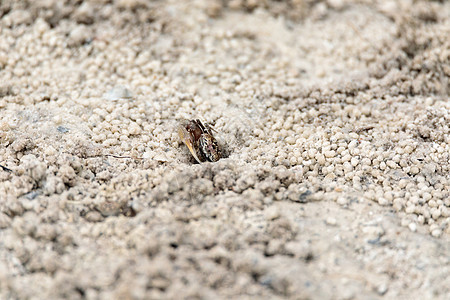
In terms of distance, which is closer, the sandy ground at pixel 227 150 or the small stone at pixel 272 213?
the sandy ground at pixel 227 150

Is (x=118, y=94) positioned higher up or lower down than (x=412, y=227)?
higher up

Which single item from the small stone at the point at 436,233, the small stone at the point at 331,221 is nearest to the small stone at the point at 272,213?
the small stone at the point at 331,221

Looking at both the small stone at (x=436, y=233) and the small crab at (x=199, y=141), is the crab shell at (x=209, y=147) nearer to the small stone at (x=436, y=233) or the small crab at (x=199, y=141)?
the small crab at (x=199, y=141)

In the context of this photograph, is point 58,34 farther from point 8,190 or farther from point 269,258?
point 269,258

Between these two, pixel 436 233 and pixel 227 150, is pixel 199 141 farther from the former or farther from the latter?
pixel 436 233

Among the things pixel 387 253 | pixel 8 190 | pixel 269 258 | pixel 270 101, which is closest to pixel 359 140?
pixel 270 101

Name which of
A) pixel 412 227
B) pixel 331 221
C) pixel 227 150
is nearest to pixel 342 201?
pixel 331 221

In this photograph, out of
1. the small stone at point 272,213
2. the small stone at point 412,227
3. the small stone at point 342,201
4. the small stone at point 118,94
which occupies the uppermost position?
the small stone at point 118,94
